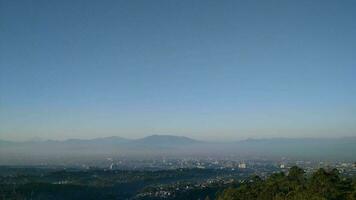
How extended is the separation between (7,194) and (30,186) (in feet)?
24.9

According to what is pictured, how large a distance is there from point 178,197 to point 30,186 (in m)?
34.1

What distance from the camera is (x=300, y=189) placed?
174ft

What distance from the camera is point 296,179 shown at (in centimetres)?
6234

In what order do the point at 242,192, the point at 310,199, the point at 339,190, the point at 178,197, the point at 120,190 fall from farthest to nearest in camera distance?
the point at 120,190
the point at 178,197
the point at 242,192
the point at 339,190
the point at 310,199

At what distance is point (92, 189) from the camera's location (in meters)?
118

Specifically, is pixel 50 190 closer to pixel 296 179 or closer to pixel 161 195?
pixel 161 195

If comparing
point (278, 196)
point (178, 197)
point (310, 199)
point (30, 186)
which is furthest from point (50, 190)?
point (310, 199)

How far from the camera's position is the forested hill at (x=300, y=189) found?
48450mm

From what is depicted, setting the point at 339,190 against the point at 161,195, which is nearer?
the point at 339,190

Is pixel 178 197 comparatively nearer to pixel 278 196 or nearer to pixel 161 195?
pixel 161 195

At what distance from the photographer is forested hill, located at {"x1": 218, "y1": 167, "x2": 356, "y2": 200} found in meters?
48.5

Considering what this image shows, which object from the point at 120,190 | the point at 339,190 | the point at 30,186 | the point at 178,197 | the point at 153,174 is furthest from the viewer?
the point at 153,174

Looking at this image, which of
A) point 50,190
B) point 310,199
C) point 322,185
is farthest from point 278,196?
point 50,190

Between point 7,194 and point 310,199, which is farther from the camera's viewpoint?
A: point 7,194
